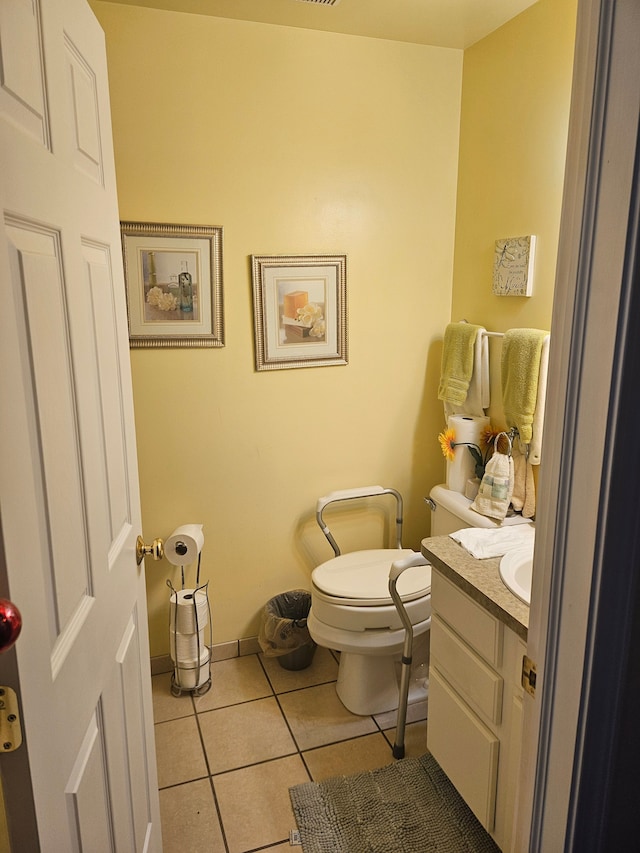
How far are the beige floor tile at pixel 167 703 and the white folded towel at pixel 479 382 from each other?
1.54 m

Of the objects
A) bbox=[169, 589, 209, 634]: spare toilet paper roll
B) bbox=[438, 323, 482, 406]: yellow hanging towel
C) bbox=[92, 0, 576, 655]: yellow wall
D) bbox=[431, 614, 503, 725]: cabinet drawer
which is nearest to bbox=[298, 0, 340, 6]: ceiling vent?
bbox=[92, 0, 576, 655]: yellow wall

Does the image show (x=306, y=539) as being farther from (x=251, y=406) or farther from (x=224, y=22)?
(x=224, y=22)

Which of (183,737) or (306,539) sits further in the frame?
(306,539)

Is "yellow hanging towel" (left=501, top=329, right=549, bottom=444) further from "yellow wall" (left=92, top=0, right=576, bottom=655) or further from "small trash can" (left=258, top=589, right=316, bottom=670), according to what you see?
"small trash can" (left=258, top=589, right=316, bottom=670)

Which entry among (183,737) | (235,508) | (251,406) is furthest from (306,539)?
(183,737)

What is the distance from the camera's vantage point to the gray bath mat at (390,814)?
1.67m

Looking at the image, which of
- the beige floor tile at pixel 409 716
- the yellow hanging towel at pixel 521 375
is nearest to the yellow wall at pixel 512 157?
the yellow hanging towel at pixel 521 375

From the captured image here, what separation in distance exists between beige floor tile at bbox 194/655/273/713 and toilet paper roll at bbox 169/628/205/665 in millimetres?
172

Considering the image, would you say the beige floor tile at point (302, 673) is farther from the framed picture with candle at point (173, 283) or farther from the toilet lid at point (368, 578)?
the framed picture with candle at point (173, 283)

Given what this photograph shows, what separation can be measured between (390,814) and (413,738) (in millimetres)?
347

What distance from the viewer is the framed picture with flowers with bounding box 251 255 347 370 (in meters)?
2.29

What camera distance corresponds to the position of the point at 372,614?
2076 millimetres

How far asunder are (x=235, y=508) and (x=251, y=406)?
42 cm

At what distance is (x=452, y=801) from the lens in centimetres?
180
